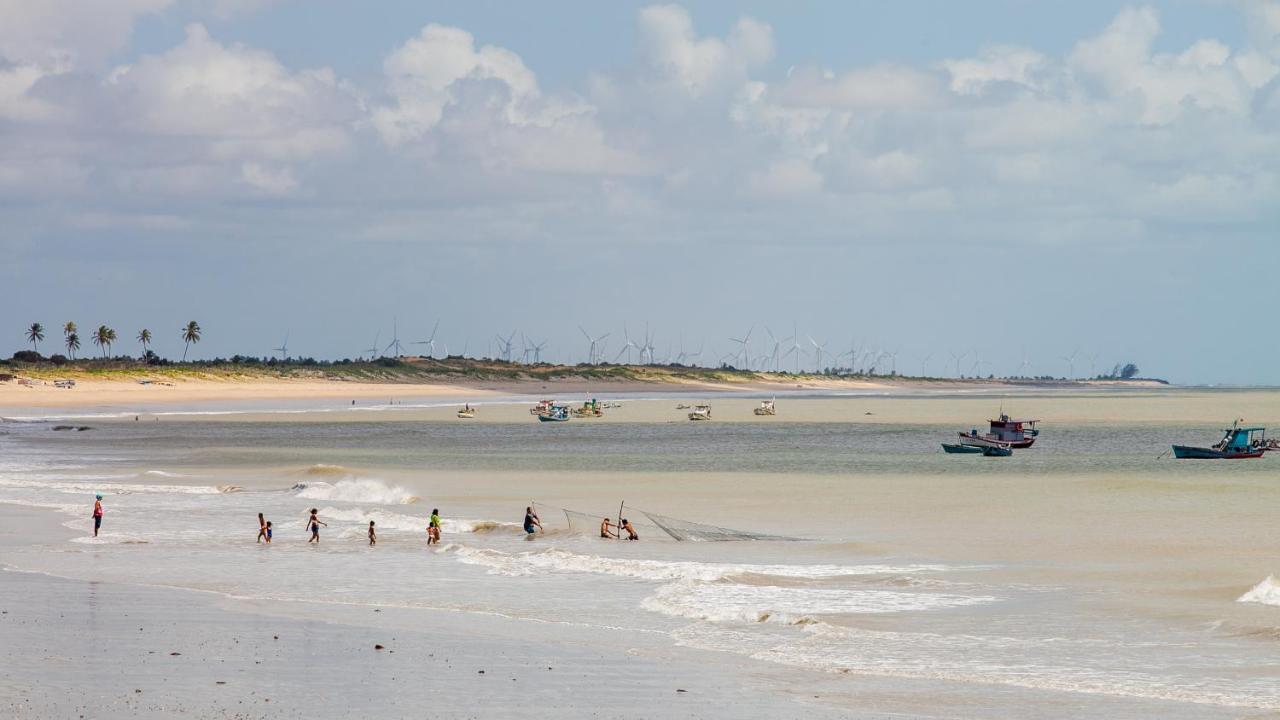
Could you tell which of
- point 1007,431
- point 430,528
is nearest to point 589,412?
point 1007,431

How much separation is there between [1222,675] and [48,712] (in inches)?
674

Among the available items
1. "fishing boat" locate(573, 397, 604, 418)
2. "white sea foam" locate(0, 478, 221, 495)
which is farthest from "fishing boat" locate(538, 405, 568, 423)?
"white sea foam" locate(0, 478, 221, 495)

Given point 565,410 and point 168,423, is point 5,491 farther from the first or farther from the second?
point 565,410

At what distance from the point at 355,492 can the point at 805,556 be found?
24742mm

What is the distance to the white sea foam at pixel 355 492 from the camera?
5378 cm

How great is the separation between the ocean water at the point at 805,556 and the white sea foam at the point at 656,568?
0.39ft

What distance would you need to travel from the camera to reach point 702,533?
40625mm

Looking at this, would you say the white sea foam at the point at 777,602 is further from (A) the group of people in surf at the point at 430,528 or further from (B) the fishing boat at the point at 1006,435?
(B) the fishing boat at the point at 1006,435

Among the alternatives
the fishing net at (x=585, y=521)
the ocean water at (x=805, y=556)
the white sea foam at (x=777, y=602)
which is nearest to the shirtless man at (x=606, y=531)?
the fishing net at (x=585, y=521)

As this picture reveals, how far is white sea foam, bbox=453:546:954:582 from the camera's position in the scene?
1286 inches

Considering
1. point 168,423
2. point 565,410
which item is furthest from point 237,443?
point 565,410

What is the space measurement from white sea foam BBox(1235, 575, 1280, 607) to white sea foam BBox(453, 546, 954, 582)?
731 centimetres

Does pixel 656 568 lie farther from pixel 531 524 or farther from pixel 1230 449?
pixel 1230 449

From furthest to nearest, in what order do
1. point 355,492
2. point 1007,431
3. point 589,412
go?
point 589,412 → point 1007,431 → point 355,492
